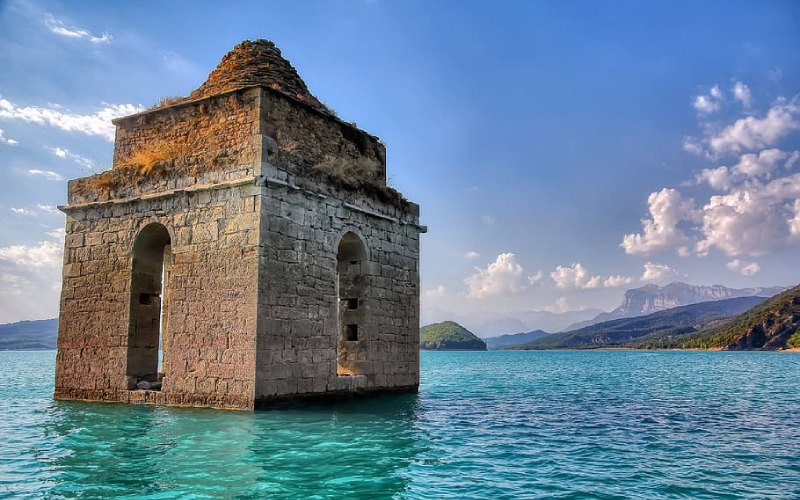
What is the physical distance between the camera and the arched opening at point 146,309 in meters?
14.1

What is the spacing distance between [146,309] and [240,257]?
11.7ft

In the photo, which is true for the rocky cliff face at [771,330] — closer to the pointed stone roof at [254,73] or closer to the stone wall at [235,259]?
the stone wall at [235,259]

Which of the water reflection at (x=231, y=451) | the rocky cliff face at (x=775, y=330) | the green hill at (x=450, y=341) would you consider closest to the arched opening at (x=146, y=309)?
the water reflection at (x=231, y=451)

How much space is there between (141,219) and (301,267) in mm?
3888

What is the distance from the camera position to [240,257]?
12.3 metres

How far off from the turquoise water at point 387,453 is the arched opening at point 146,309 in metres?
1.14

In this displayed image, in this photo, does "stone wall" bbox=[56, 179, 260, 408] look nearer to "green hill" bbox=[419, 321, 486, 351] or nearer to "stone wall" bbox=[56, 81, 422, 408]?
"stone wall" bbox=[56, 81, 422, 408]

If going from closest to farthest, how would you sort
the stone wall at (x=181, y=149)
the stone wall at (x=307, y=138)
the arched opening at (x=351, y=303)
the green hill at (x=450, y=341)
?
the stone wall at (x=181, y=149) < the stone wall at (x=307, y=138) < the arched opening at (x=351, y=303) < the green hill at (x=450, y=341)

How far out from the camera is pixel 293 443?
375 inches

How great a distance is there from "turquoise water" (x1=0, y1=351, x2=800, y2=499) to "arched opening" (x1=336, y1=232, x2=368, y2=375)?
1.16 meters

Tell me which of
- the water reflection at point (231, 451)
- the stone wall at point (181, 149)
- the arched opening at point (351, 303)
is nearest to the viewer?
the water reflection at point (231, 451)

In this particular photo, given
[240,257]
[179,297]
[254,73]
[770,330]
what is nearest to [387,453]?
[240,257]

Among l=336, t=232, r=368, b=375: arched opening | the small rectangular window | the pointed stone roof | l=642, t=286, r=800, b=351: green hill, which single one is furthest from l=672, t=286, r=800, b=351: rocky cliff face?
the pointed stone roof

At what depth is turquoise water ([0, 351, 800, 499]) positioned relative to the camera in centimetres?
734
